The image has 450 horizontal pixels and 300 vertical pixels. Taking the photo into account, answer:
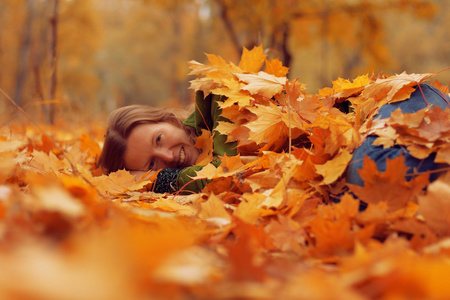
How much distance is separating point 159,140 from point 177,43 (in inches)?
800

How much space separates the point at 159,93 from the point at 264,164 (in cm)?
2614

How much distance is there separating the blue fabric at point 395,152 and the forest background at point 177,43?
269 mm

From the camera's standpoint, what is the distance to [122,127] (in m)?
Answer: 2.05

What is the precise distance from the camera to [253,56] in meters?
1.71

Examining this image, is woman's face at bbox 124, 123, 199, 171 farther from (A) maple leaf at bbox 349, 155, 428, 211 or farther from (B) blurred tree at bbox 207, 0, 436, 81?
(B) blurred tree at bbox 207, 0, 436, 81

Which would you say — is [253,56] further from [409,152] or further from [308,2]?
[308,2]

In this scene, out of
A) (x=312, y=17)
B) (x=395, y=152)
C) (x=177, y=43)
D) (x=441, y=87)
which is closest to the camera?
(x=395, y=152)

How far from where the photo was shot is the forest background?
5.36 m

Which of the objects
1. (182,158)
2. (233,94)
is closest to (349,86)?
(233,94)

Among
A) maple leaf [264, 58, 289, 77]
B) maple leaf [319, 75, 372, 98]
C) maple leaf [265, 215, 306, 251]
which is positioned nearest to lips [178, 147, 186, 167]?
maple leaf [264, 58, 289, 77]

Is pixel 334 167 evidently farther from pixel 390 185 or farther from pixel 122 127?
pixel 122 127

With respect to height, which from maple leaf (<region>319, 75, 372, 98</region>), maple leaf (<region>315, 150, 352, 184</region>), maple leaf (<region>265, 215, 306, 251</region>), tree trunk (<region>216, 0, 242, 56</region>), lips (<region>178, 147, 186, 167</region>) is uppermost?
tree trunk (<region>216, 0, 242, 56</region>)

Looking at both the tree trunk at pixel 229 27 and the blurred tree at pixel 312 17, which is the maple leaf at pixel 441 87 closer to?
the blurred tree at pixel 312 17

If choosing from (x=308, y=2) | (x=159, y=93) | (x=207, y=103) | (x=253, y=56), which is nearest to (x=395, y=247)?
(x=253, y=56)
